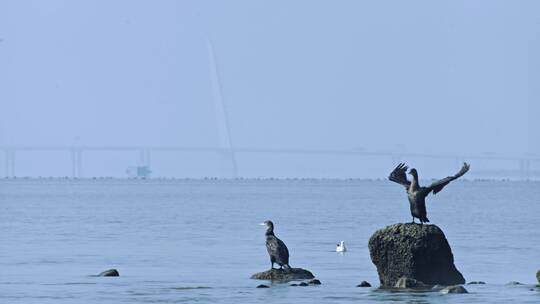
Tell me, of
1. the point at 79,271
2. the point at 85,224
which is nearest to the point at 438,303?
the point at 79,271

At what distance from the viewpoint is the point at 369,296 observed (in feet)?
114

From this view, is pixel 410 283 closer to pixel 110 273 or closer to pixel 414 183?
pixel 414 183

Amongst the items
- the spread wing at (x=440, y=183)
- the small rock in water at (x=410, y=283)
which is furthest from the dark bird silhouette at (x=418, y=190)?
the small rock in water at (x=410, y=283)

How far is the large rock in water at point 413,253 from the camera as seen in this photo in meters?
33.7

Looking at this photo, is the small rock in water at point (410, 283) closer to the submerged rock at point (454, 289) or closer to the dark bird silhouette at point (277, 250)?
the submerged rock at point (454, 289)

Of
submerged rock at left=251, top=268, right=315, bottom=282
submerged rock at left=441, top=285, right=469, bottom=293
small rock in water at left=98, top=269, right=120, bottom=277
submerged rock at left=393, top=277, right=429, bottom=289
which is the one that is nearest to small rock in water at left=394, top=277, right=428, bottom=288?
submerged rock at left=393, top=277, right=429, bottom=289

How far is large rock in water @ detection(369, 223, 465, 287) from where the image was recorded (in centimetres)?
3372

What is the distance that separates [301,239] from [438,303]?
30357 mm

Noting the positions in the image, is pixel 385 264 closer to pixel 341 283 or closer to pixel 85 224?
pixel 341 283

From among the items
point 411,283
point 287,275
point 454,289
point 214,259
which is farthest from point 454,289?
point 214,259

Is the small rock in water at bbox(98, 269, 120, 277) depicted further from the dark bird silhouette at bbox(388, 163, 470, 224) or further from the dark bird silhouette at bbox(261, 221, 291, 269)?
the dark bird silhouette at bbox(388, 163, 470, 224)

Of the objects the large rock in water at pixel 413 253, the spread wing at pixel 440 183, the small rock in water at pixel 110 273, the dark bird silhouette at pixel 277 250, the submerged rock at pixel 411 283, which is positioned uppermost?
the spread wing at pixel 440 183

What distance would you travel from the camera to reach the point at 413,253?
33781 millimetres

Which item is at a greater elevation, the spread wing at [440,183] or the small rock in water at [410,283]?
the spread wing at [440,183]
